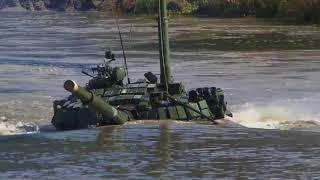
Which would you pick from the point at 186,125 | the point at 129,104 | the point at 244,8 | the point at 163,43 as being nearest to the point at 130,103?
the point at 129,104

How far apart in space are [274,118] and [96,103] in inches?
335

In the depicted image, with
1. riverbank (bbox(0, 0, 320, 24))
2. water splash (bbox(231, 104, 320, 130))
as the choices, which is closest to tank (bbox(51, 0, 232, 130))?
water splash (bbox(231, 104, 320, 130))

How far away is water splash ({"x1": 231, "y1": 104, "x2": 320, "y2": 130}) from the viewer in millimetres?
23984

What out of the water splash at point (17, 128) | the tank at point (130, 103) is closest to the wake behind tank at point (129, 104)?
the tank at point (130, 103)

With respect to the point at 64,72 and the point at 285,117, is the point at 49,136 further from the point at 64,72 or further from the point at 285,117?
the point at 64,72

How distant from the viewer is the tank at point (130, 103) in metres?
21.0

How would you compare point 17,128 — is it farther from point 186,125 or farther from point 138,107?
point 186,125

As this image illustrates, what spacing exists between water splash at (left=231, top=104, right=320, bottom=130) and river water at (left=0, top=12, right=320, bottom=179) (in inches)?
1.4

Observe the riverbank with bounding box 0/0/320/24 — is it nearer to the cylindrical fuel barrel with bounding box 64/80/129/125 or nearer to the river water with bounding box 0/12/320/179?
the river water with bounding box 0/12/320/179

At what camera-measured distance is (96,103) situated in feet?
64.8

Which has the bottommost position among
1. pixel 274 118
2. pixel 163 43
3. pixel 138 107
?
pixel 274 118

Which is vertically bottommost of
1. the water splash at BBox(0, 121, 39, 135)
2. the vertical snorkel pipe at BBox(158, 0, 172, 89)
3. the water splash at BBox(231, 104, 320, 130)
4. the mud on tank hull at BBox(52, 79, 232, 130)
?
the water splash at BBox(231, 104, 320, 130)

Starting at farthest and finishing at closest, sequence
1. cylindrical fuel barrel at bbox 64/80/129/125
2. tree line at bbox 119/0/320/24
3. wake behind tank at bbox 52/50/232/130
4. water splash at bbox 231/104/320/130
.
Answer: tree line at bbox 119/0/320/24 < water splash at bbox 231/104/320/130 < wake behind tank at bbox 52/50/232/130 < cylindrical fuel barrel at bbox 64/80/129/125

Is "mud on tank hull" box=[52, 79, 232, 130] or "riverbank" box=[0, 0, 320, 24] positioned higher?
"mud on tank hull" box=[52, 79, 232, 130]
